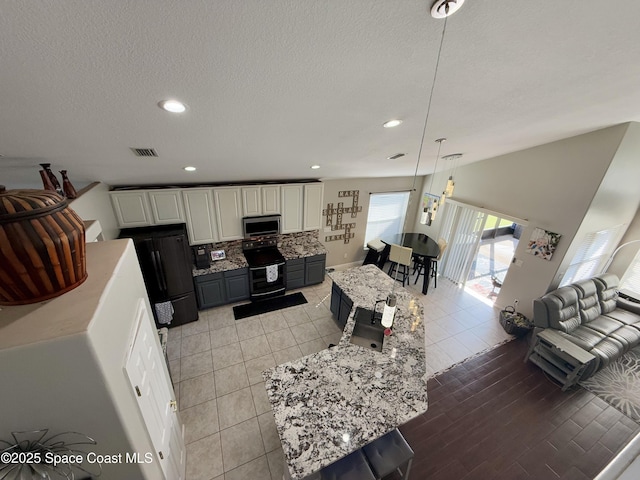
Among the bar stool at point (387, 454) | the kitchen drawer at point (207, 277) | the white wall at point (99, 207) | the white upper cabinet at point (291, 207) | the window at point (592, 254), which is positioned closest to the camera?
the bar stool at point (387, 454)

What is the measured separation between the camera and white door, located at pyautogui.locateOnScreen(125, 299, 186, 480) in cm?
134

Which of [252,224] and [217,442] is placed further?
[252,224]

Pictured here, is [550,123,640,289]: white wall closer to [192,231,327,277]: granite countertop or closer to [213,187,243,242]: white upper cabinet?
[192,231,327,277]: granite countertop

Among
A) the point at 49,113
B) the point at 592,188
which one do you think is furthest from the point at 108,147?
the point at 592,188

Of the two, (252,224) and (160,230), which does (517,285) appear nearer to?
(252,224)

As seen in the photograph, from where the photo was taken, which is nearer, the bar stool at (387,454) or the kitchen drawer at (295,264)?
the bar stool at (387,454)

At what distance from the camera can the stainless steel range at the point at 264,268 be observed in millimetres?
4508

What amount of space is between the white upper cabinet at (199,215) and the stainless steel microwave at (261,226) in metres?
0.56

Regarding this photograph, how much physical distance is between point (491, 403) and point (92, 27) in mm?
4706

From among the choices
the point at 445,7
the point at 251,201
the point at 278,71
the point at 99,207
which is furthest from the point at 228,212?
the point at 445,7

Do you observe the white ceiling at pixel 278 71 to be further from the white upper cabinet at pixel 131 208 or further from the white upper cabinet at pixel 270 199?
the white upper cabinet at pixel 270 199

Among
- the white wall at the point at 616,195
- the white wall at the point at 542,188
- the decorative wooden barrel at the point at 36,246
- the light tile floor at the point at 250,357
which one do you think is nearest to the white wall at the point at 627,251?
the white wall at the point at 616,195

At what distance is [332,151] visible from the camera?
289 cm

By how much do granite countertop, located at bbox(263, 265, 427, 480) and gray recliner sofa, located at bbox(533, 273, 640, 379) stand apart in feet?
8.23
